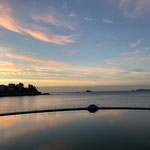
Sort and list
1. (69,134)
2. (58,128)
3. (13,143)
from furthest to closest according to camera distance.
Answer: (58,128) < (69,134) < (13,143)

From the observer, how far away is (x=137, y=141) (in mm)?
19359

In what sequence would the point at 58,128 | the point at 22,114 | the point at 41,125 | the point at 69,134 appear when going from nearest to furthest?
the point at 69,134 → the point at 58,128 → the point at 41,125 → the point at 22,114

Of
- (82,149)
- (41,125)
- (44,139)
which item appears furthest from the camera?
(41,125)

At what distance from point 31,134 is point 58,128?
529 cm

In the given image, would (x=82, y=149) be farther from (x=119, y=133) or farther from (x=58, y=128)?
(x=58, y=128)

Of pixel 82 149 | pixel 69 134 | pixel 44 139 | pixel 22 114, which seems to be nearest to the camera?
pixel 82 149

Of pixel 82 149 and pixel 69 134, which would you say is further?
pixel 69 134

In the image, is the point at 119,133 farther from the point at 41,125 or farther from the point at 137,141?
the point at 41,125

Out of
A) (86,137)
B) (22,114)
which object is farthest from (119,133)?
(22,114)

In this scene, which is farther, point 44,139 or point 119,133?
point 119,133

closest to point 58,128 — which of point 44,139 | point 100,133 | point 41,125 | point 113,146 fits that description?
point 41,125

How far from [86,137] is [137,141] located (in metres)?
6.90

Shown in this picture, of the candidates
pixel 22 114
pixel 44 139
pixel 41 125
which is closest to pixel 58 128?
pixel 41 125

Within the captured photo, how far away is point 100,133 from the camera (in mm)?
23172
